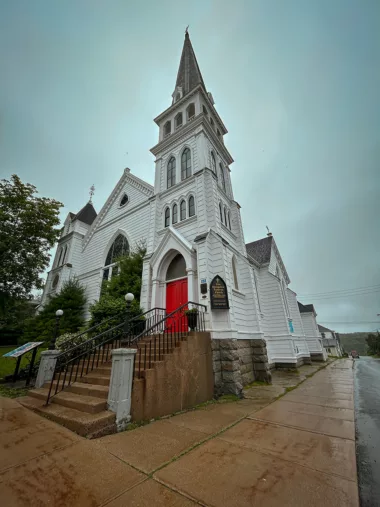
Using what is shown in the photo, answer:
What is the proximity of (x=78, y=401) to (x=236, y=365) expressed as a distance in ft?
15.5

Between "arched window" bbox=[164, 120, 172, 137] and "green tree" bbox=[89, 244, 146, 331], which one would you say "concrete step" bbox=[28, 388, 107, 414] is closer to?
"green tree" bbox=[89, 244, 146, 331]

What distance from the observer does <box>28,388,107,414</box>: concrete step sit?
3909mm

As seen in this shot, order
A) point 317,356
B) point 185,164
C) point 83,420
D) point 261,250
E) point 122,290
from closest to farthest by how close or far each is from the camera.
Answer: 1. point 83,420
2. point 122,290
3. point 185,164
4. point 261,250
5. point 317,356

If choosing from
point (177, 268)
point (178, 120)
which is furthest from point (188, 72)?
point (177, 268)

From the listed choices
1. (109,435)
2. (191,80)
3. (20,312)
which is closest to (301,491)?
(109,435)

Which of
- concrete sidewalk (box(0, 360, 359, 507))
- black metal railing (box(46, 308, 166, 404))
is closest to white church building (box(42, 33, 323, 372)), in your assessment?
black metal railing (box(46, 308, 166, 404))

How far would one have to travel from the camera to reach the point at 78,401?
166 inches

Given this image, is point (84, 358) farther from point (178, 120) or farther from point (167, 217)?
point (178, 120)

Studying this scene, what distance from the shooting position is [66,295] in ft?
44.8

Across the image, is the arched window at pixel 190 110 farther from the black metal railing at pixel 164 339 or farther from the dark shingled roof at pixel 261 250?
the black metal railing at pixel 164 339

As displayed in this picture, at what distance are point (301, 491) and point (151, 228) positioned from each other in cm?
1052

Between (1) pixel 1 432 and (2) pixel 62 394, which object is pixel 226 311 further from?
(1) pixel 1 432

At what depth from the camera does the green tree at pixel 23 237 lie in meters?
12.6

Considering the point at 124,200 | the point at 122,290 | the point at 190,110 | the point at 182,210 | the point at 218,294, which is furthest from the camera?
the point at 124,200
